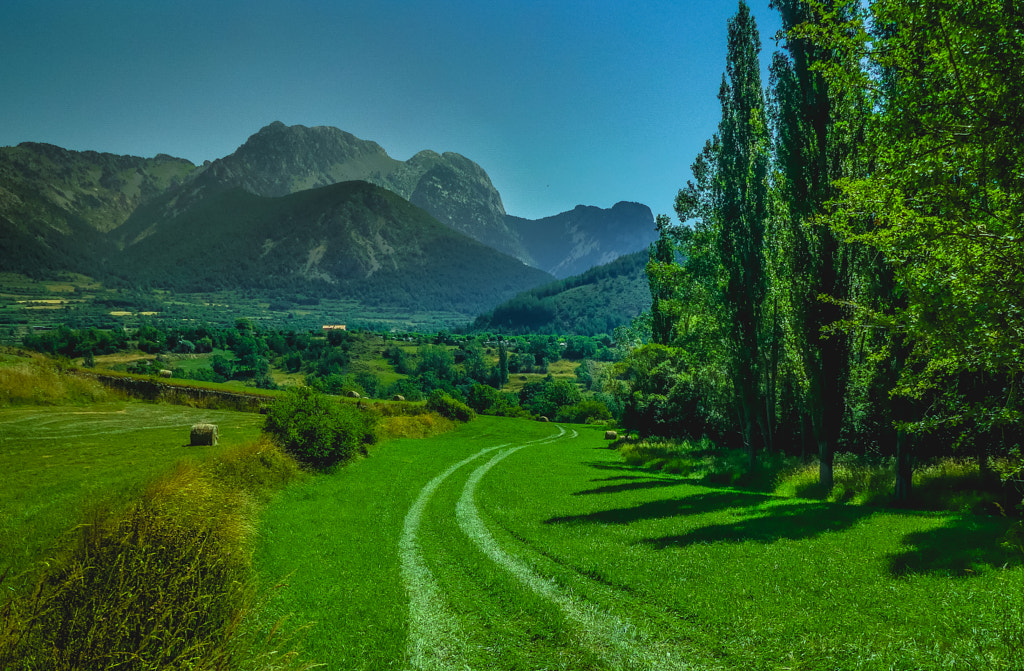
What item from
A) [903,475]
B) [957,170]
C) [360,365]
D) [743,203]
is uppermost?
[743,203]

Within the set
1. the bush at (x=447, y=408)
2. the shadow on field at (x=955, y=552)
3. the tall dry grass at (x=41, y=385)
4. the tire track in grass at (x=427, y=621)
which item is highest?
the tall dry grass at (x=41, y=385)

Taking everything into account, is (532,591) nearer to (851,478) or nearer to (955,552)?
(955,552)

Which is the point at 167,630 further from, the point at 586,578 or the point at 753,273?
the point at 753,273

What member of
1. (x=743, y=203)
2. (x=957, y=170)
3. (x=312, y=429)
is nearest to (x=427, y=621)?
(x=957, y=170)

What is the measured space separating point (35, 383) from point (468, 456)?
78.4 ft

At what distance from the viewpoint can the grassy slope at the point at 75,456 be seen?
397 inches

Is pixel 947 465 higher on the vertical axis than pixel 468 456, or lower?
higher

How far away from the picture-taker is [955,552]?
9992 mm

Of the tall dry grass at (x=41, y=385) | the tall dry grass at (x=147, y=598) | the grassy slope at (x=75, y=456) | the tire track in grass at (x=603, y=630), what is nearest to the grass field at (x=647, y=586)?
the tire track in grass at (x=603, y=630)

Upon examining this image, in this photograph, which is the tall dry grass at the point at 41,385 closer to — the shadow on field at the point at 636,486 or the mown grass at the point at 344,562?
the mown grass at the point at 344,562

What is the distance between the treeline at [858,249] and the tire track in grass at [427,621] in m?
10.7

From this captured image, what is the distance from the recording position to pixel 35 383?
80.5 ft

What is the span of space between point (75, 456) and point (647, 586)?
713 inches

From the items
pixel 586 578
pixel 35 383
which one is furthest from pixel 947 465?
pixel 35 383
